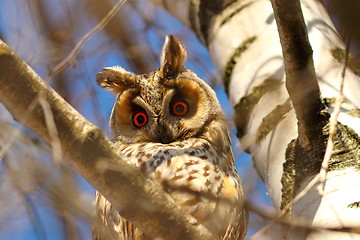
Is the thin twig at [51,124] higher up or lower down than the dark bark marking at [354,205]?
higher up

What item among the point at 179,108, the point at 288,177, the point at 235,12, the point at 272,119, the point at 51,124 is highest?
the point at 235,12

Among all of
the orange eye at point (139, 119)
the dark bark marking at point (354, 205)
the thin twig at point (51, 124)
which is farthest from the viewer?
the orange eye at point (139, 119)

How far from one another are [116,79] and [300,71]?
4.30 feet

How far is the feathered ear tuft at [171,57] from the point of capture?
2895mm

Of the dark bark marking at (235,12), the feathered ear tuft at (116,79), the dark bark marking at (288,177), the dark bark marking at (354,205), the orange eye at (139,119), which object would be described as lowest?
the dark bark marking at (354,205)

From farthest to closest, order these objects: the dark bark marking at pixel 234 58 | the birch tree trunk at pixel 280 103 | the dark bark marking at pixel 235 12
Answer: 1. the dark bark marking at pixel 235 12
2. the dark bark marking at pixel 234 58
3. the birch tree trunk at pixel 280 103

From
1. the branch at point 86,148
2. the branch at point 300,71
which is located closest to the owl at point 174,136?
the branch at point 300,71

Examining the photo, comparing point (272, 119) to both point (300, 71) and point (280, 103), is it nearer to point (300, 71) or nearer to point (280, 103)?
point (280, 103)

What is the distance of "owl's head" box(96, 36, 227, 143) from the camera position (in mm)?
2766

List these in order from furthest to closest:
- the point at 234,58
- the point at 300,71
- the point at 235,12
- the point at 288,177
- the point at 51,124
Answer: the point at 235,12, the point at 234,58, the point at 288,177, the point at 300,71, the point at 51,124

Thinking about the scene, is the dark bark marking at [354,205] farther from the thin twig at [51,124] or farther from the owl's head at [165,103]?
the owl's head at [165,103]

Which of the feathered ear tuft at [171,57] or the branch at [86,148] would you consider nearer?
the branch at [86,148]

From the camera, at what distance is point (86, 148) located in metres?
1.34

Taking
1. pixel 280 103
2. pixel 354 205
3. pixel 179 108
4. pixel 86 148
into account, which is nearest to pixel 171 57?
pixel 179 108
